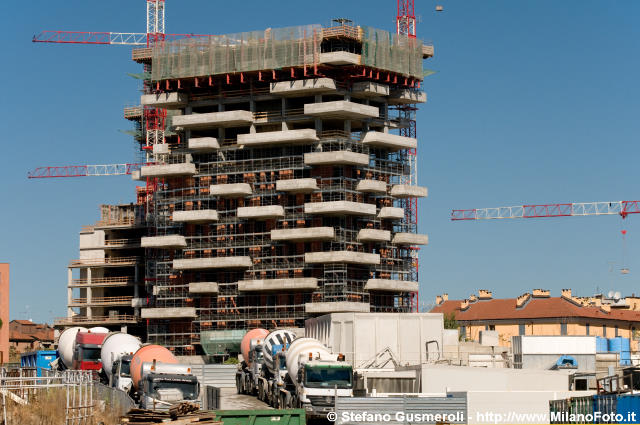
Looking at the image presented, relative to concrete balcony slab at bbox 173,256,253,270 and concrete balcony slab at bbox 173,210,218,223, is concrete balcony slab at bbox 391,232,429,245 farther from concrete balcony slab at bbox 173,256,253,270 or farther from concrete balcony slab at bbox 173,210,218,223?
concrete balcony slab at bbox 173,210,218,223

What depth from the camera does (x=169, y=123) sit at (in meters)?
164

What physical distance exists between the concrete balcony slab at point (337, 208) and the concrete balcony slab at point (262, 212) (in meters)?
3.54

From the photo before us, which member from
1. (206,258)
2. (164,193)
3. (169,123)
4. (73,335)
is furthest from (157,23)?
(73,335)

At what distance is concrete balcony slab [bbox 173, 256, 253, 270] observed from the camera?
136m

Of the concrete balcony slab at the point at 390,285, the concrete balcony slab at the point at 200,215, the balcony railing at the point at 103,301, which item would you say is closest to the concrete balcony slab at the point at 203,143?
the concrete balcony slab at the point at 200,215

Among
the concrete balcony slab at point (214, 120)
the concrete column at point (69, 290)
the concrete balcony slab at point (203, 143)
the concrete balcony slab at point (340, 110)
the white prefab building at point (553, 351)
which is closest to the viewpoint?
the white prefab building at point (553, 351)

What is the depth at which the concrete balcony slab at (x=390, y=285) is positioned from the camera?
135125 millimetres

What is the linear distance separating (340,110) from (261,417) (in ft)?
272

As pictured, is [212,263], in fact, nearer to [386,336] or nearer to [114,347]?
[114,347]

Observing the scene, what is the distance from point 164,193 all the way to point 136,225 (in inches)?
944

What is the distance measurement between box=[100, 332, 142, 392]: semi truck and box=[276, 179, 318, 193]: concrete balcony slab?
4972cm

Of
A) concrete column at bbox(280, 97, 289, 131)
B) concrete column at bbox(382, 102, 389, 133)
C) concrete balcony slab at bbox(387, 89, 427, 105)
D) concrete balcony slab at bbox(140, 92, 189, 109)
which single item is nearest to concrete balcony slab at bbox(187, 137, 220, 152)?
concrete balcony slab at bbox(140, 92, 189, 109)

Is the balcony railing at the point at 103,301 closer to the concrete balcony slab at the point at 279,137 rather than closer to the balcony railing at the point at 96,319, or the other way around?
the balcony railing at the point at 96,319

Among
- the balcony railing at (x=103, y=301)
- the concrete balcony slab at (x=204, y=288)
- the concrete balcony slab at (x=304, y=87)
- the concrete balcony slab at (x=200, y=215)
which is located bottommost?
the balcony railing at (x=103, y=301)
